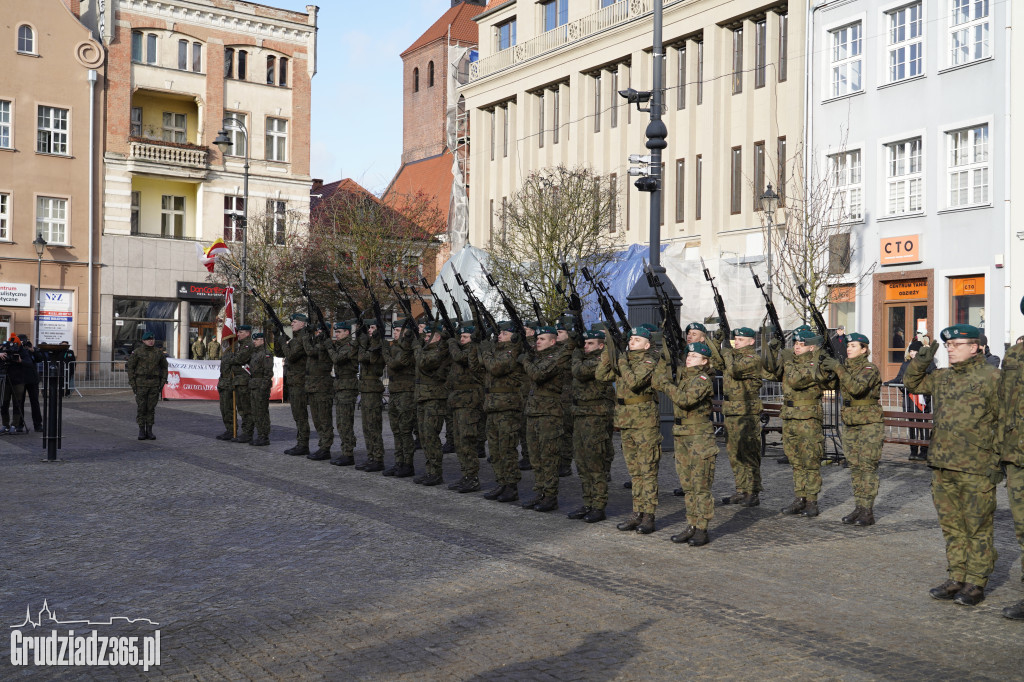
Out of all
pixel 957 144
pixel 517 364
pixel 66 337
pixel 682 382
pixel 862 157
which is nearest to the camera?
pixel 682 382

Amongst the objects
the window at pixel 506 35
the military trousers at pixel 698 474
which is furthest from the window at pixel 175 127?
the military trousers at pixel 698 474

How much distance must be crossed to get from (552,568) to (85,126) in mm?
36021

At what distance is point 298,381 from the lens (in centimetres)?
1602

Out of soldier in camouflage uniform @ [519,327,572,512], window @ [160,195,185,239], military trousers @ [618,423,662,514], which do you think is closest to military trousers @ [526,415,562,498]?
soldier in camouflage uniform @ [519,327,572,512]

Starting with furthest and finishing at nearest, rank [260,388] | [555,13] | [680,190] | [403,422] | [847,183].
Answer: [555,13], [680,190], [847,183], [260,388], [403,422]

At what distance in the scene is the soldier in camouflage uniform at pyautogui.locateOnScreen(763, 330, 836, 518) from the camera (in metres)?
10.8

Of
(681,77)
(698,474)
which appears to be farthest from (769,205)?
(698,474)

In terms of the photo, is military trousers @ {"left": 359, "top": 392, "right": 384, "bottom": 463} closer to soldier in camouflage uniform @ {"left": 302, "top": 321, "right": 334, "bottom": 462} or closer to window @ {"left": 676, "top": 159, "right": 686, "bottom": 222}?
soldier in camouflage uniform @ {"left": 302, "top": 321, "right": 334, "bottom": 462}

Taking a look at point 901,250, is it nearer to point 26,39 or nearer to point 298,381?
point 298,381

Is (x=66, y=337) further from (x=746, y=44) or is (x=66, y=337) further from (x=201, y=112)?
(x=746, y=44)

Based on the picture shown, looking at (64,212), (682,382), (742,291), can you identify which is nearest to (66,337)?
(64,212)

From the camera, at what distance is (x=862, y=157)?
28.3 m

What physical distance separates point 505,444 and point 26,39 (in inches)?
1327

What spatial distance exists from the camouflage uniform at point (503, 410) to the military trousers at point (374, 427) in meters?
2.75
